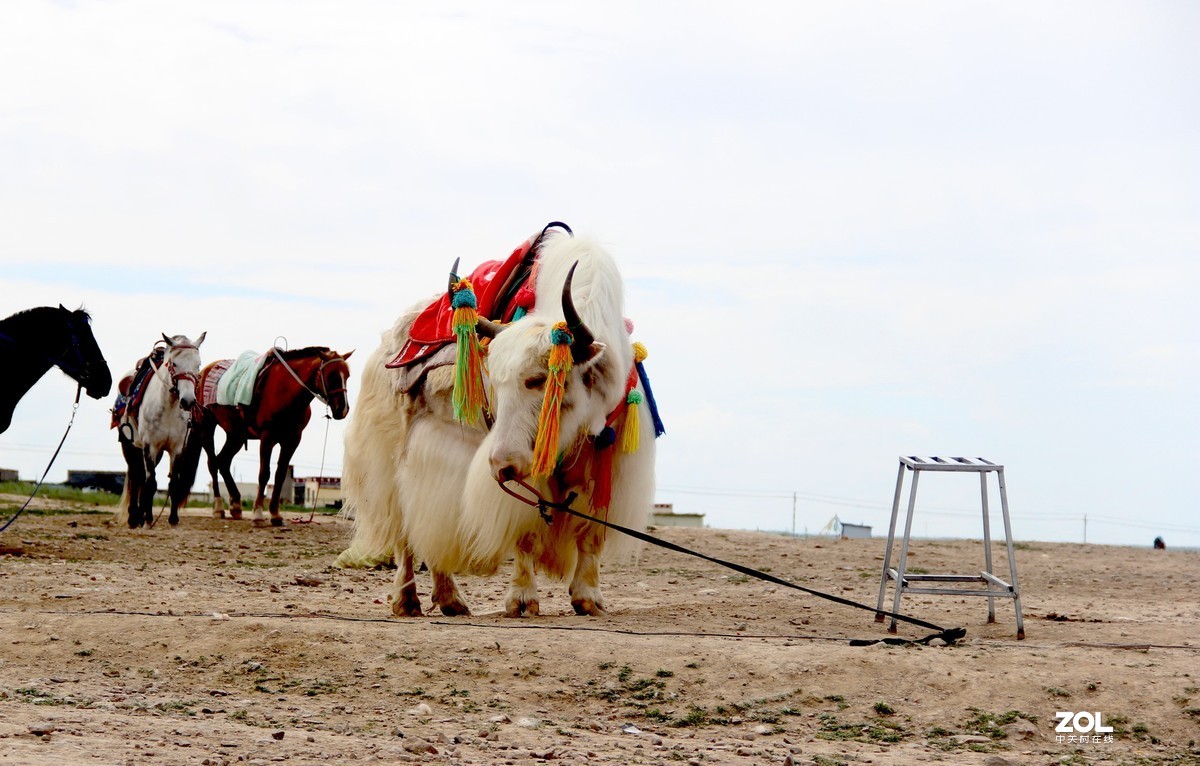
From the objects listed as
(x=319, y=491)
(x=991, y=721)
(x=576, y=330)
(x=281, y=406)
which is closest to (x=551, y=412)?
(x=576, y=330)

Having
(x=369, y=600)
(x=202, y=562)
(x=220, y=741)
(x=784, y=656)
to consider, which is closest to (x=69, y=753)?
(x=220, y=741)

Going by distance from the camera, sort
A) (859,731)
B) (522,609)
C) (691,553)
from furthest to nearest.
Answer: (522,609)
(691,553)
(859,731)

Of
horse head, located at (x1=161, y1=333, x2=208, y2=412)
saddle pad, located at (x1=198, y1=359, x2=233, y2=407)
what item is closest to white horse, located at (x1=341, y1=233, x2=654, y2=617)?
horse head, located at (x1=161, y1=333, x2=208, y2=412)

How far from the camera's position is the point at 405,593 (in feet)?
24.9

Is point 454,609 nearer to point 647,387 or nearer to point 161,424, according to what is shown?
point 647,387

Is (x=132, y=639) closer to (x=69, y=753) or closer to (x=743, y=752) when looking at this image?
(x=69, y=753)

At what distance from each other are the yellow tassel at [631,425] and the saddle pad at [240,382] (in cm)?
1147

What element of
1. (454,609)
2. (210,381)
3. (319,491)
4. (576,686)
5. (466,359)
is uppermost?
(210,381)

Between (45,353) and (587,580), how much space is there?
6.99m

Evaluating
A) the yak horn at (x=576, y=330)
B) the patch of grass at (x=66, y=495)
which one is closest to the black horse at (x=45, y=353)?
the patch of grass at (x=66, y=495)

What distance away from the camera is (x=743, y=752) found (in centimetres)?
456

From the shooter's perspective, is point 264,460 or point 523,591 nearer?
point 523,591

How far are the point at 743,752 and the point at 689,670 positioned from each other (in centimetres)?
98

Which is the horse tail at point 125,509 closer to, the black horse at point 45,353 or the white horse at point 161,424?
the white horse at point 161,424
